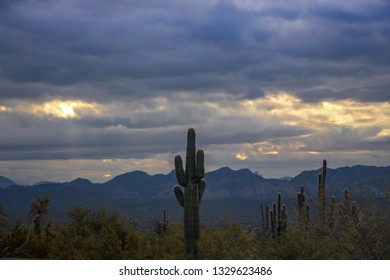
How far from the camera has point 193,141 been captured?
25.5m

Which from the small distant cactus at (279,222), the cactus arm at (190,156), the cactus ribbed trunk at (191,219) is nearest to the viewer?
the cactus ribbed trunk at (191,219)

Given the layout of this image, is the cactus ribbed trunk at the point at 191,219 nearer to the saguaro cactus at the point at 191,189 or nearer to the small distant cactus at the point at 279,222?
the saguaro cactus at the point at 191,189

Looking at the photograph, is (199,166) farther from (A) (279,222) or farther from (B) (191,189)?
(A) (279,222)

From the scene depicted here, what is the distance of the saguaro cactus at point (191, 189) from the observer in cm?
2530

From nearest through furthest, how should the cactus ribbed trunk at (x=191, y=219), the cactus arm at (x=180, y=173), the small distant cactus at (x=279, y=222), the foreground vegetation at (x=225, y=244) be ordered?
1. the foreground vegetation at (x=225, y=244)
2. the cactus ribbed trunk at (x=191, y=219)
3. the cactus arm at (x=180, y=173)
4. the small distant cactus at (x=279, y=222)

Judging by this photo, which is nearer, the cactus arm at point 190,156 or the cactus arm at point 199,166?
the cactus arm at point 190,156

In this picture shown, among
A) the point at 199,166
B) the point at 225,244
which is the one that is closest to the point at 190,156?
the point at 199,166

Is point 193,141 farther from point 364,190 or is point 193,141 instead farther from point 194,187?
point 364,190

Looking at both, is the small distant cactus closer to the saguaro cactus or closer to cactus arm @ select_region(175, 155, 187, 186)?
the saguaro cactus

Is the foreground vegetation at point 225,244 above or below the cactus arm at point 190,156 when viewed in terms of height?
below

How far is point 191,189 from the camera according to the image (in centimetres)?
2528

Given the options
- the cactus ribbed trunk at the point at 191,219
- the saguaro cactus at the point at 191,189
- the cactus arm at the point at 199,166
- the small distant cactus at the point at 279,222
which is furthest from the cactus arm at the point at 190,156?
the small distant cactus at the point at 279,222

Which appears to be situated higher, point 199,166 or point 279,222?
point 199,166

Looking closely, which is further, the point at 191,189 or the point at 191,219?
the point at 191,219
